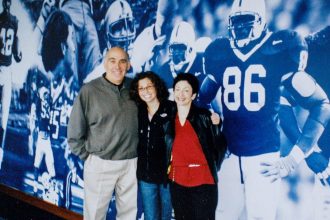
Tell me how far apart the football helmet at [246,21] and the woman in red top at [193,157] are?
17.7 inches

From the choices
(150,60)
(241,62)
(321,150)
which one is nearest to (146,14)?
(150,60)

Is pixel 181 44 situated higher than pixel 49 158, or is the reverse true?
pixel 181 44

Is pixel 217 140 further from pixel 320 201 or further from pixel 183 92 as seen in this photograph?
pixel 320 201

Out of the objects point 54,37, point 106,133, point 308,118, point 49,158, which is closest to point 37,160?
point 49,158

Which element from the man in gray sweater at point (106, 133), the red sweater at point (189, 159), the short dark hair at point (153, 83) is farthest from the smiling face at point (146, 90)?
the red sweater at point (189, 159)

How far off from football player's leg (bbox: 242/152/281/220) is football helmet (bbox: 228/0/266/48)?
28.3 inches

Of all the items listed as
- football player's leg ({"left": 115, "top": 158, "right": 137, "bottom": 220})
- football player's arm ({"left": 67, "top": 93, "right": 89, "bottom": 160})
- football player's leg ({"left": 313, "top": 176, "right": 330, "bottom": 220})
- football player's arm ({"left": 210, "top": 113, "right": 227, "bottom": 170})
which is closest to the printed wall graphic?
football player's leg ({"left": 313, "top": 176, "right": 330, "bottom": 220})

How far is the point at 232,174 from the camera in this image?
217 centimetres

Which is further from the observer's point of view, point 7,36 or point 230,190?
point 7,36

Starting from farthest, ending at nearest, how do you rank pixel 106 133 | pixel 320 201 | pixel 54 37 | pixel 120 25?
1. pixel 54 37
2. pixel 120 25
3. pixel 106 133
4. pixel 320 201

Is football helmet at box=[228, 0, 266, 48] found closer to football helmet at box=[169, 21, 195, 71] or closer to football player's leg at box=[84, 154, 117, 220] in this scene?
football helmet at box=[169, 21, 195, 71]

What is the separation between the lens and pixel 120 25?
2.72m

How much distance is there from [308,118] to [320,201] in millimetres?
457

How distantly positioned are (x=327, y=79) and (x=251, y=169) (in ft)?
2.27
